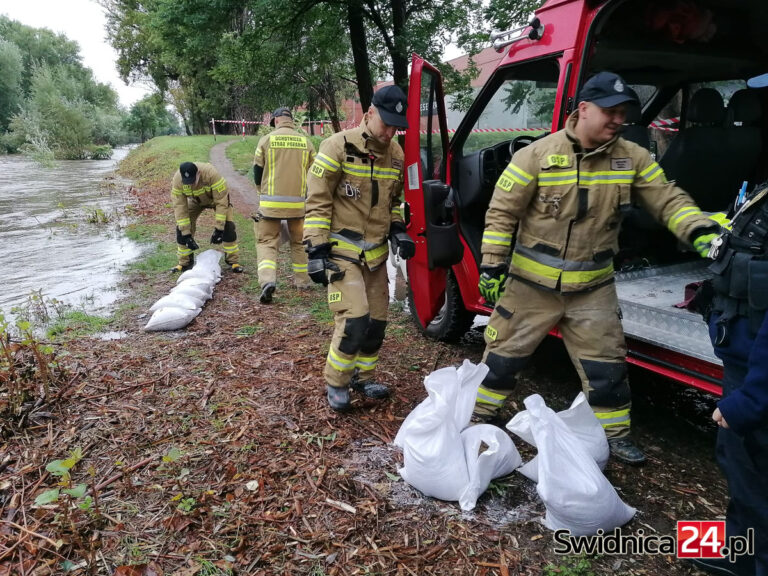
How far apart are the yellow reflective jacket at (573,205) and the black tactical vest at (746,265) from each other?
2.10 ft

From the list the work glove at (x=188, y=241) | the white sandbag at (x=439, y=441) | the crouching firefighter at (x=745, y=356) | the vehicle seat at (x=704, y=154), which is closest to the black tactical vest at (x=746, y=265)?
the crouching firefighter at (x=745, y=356)

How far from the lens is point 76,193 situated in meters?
17.5

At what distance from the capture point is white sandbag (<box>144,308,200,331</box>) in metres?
4.47

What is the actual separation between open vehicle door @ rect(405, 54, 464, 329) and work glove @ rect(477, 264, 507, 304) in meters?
0.59

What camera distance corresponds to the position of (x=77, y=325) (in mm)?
4742

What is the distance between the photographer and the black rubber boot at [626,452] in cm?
274

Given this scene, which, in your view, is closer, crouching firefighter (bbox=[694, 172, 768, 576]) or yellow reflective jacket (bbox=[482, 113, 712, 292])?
crouching firefighter (bbox=[694, 172, 768, 576])

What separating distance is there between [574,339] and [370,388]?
1374mm

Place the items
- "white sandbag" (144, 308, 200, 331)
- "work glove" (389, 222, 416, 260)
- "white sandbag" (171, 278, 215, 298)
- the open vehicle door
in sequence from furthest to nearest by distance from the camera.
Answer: "white sandbag" (171, 278, 215, 298) → "white sandbag" (144, 308, 200, 331) → the open vehicle door → "work glove" (389, 222, 416, 260)

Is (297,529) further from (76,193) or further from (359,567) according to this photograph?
(76,193)

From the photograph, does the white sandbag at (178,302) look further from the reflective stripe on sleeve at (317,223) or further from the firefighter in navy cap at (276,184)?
the reflective stripe on sleeve at (317,223)

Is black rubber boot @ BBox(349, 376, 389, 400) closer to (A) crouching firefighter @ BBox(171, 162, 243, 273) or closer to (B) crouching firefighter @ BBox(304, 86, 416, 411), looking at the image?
(B) crouching firefighter @ BBox(304, 86, 416, 411)

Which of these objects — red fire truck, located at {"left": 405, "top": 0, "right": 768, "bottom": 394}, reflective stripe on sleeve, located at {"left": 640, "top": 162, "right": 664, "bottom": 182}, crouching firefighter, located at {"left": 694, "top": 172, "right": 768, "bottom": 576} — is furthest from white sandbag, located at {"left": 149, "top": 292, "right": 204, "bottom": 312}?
crouching firefighter, located at {"left": 694, "top": 172, "right": 768, "bottom": 576}

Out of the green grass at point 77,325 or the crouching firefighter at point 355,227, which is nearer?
the crouching firefighter at point 355,227
